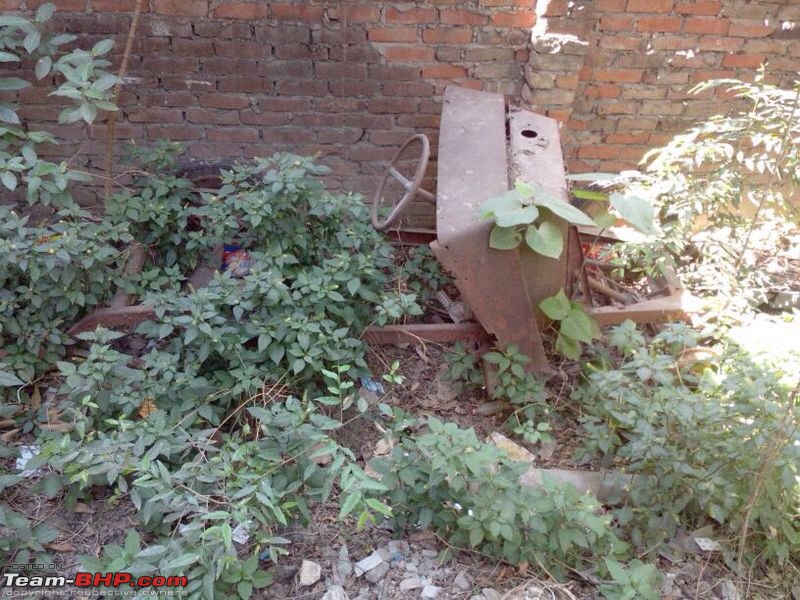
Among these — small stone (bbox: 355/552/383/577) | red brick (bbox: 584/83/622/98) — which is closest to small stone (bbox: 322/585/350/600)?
small stone (bbox: 355/552/383/577)

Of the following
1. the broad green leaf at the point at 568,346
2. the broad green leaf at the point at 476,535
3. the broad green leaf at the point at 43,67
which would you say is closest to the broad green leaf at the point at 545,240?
the broad green leaf at the point at 568,346

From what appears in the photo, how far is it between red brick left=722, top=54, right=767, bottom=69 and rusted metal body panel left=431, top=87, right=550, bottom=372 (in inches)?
68.6

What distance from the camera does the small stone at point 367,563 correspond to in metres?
2.36

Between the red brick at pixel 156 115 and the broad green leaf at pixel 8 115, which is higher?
the broad green leaf at pixel 8 115

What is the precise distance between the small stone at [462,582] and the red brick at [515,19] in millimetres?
3038

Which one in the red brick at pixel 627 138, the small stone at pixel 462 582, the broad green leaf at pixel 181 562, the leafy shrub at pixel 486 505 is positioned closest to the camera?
the broad green leaf at pixel 181 562

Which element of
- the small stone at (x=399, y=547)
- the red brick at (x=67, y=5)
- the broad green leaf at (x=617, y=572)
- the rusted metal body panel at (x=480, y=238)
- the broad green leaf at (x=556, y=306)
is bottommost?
the small stone at (x=399, y=547)

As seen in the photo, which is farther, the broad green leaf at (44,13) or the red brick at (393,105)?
the red brick at (393,105)

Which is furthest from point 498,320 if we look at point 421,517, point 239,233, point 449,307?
point 239,233

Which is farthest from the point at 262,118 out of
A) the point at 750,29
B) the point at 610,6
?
the point at 750,29

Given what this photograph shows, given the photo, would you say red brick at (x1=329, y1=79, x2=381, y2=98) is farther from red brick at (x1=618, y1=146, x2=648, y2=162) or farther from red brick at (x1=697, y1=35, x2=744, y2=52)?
red brick at (x1=697, y1=35, x2=744, y2=52)

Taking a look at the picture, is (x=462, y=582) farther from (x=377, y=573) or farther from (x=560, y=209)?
(x=560, y=209)

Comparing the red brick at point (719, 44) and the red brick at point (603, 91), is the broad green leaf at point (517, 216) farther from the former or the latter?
the red brick at point (719, 44)

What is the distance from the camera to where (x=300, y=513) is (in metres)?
2.40
